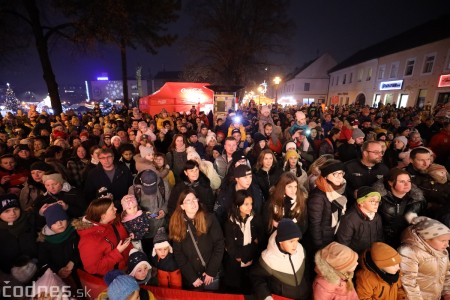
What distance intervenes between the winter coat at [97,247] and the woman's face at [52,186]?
1169mm

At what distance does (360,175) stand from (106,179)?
14.7 feet

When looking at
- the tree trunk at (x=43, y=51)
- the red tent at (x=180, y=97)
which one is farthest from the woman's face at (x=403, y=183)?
the red tent at (x=180, y=97)

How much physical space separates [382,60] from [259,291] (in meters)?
32.5

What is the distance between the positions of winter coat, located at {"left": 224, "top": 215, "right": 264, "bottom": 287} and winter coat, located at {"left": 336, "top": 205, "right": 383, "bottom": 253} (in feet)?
3.32

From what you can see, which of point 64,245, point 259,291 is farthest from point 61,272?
point 259,291

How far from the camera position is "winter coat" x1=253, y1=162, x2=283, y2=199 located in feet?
13.3

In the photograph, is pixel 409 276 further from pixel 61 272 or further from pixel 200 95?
pixel 200 95

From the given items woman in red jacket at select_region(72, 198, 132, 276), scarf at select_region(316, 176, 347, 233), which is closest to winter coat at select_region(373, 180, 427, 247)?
scarf at select_region(316, 176, 347, 233)

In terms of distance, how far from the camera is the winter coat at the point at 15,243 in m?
2.61

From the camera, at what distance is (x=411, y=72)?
71.8 ft

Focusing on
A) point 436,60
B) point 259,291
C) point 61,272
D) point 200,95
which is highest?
point 436,60

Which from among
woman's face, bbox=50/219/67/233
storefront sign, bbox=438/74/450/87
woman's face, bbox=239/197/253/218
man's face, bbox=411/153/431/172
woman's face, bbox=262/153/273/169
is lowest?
woman's face, bbox=50/219/67/233

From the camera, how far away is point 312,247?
10.2 feet

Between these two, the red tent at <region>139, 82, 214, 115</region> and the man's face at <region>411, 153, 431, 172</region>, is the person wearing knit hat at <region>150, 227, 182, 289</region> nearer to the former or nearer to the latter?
the man's face at <region>411, 153, 431, 172</region>
